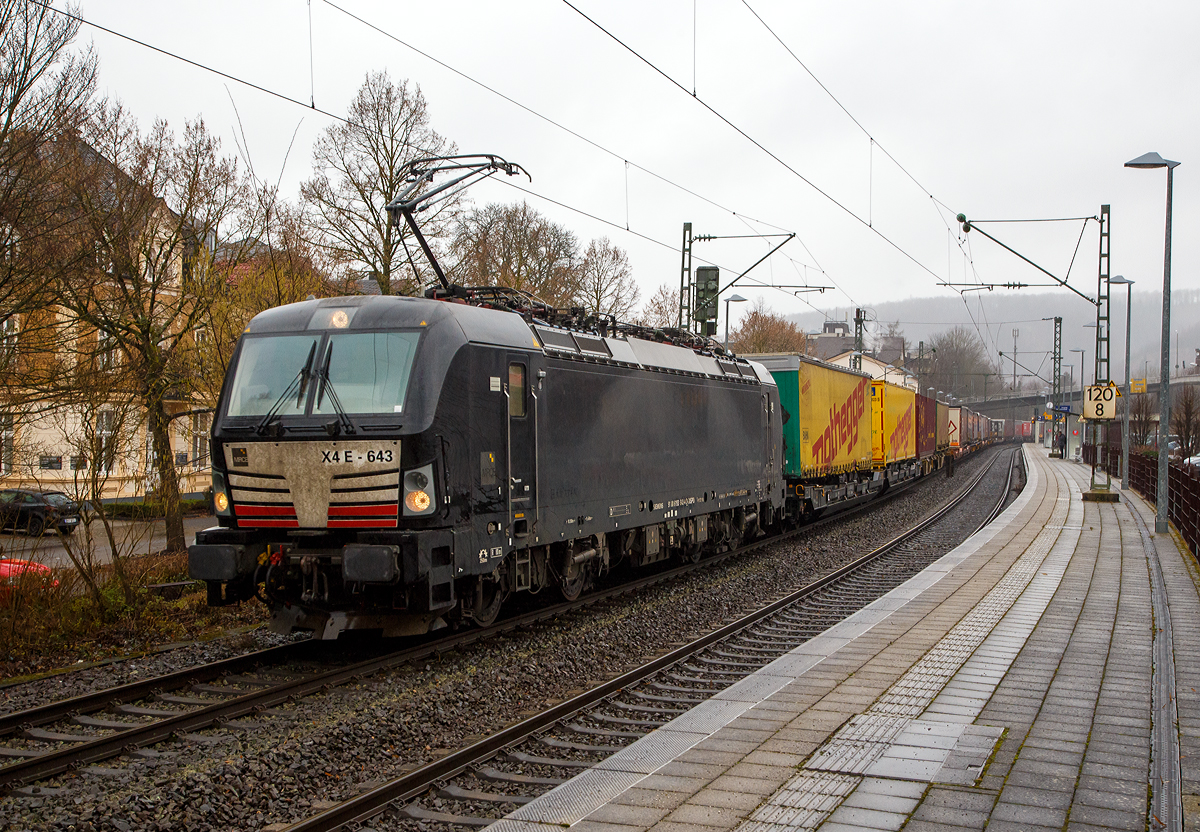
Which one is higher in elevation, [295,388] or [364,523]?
[295,388]

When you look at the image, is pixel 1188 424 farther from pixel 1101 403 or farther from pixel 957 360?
pixel 957 360

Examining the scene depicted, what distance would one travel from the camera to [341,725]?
6766 millimetres

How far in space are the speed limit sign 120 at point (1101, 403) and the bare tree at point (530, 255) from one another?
18695mm

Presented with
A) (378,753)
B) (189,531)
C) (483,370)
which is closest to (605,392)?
(483,370)

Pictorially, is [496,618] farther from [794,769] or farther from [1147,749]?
[1147,749]

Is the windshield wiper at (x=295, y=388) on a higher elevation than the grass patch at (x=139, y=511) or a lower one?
higher

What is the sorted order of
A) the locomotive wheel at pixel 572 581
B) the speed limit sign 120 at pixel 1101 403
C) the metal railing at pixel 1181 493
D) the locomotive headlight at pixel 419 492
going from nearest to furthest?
the locomotive headlight at pixel 419 492 < the locomotive wheel at pixel 572 581 < the metal railing at pixel 1181 493 < the speed limit sign 120 at pixel 1101 403

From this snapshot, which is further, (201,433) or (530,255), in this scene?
(530,255)

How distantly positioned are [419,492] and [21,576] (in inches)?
184

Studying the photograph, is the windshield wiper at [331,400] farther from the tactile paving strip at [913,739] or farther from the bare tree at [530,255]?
the bare tree at [530,255]

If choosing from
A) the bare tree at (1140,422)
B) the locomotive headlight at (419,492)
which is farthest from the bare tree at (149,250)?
the bare tree at (1140,422)

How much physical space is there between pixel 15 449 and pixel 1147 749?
11963 mm

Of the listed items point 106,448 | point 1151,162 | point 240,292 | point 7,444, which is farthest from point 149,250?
point 1151,162

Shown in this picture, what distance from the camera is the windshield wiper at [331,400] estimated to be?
8.28 m
